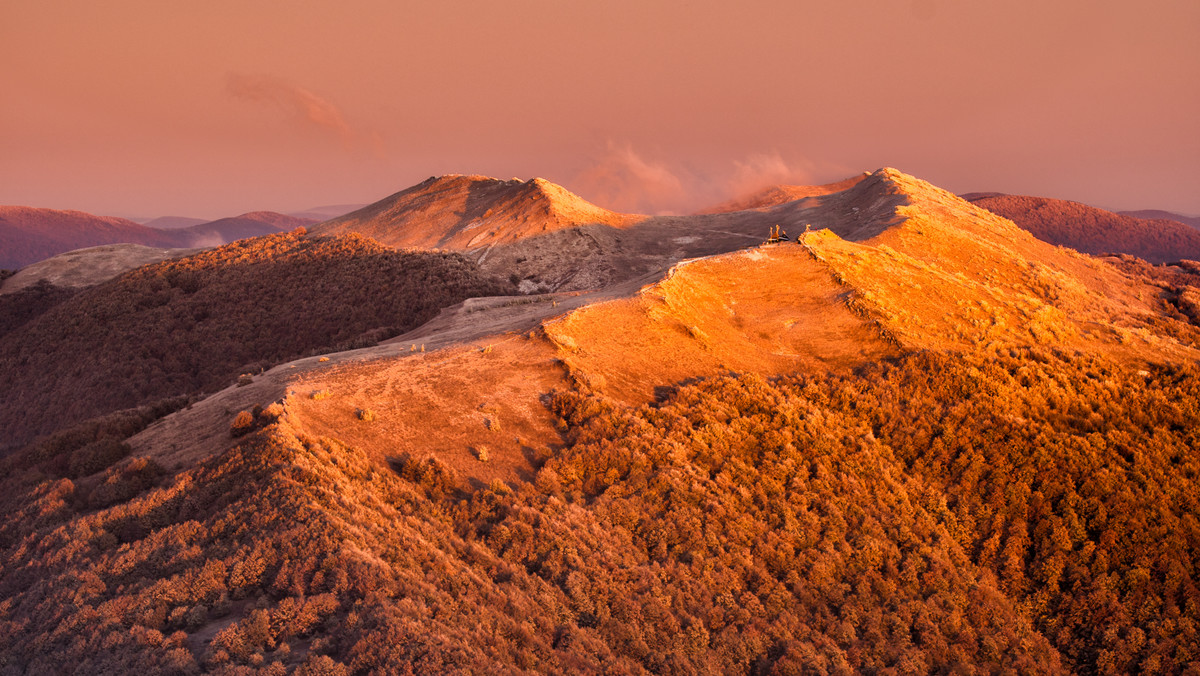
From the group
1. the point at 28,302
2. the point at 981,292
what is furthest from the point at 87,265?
the point at 981,292

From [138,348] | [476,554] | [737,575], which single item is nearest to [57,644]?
[476,554]

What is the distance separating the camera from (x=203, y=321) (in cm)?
3709

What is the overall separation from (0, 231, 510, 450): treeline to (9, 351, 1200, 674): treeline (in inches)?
626

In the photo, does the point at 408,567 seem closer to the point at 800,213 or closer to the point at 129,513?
the point at 129,513

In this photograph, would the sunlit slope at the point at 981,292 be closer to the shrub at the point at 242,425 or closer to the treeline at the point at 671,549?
the treeline at the point at 671,549

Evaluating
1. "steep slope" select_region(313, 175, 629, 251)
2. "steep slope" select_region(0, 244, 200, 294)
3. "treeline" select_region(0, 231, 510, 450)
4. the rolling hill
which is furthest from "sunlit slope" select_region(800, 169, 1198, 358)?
"steep slope" select_region(0, 244, 200, 294)

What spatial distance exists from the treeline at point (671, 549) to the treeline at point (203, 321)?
15889mm

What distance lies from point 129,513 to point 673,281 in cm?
1696

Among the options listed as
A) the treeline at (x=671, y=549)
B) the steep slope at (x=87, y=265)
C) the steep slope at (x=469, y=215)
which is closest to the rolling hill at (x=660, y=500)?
the treeline at (x=671, y=549)

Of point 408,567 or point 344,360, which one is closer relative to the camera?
point 408,567

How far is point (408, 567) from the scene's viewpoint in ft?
31.7

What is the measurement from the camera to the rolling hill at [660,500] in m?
8.94

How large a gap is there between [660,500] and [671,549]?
1279 millimetres

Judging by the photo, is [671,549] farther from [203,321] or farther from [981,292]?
[203,321]
